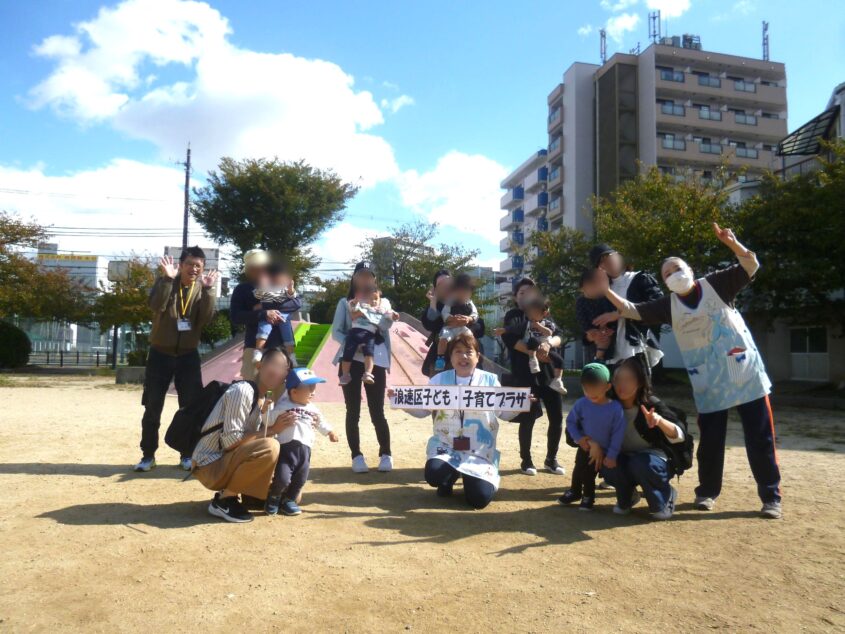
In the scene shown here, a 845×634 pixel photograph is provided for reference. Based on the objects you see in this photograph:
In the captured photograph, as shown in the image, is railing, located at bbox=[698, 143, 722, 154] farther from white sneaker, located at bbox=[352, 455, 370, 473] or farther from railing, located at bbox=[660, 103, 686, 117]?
white sneaker, located at bbox=[352, 455, 370, 473]

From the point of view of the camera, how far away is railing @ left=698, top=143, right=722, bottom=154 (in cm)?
3831

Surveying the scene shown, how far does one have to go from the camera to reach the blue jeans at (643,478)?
368 centimetres

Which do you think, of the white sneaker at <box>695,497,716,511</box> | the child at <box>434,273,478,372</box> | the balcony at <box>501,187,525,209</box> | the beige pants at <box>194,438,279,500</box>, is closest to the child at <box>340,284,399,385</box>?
the child at <box>434,273,478,372</box>

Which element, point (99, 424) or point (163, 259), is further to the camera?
point (99, 424)

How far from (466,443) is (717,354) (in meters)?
1.82

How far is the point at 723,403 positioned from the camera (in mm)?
3842

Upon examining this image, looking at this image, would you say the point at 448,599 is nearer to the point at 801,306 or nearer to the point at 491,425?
the point at 491,425

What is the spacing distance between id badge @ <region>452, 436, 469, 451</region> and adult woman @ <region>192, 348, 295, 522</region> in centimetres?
121

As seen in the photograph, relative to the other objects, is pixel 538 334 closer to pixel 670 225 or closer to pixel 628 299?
pixel 628 299

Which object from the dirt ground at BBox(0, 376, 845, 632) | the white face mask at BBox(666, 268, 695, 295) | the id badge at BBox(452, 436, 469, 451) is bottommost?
the dirt ground at BBox(0, 376, 845, 632)

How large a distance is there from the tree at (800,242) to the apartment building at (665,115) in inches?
884

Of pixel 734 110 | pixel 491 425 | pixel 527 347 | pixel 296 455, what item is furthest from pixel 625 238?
pixel 734 110

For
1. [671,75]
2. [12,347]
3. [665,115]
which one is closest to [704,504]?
[12,347]

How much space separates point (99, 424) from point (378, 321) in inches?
193
